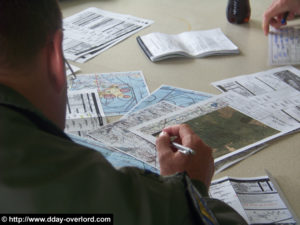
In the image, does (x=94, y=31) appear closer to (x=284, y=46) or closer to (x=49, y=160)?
(x=284, y=46)

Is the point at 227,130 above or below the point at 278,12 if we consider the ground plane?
below

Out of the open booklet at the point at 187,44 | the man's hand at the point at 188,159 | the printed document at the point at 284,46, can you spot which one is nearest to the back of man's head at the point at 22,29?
the man's hand at the point at 188,159

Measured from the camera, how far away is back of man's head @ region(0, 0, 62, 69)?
1.88 feet

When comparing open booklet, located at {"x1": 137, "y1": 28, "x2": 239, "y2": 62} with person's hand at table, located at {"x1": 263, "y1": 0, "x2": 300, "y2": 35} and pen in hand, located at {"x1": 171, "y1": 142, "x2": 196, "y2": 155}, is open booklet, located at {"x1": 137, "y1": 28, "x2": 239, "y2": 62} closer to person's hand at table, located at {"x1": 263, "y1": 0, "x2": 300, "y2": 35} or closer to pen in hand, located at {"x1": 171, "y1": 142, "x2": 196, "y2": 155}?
person's hand at table, located at {"x1": 263, "y1": 0, "x2": 300, "y2": 35}

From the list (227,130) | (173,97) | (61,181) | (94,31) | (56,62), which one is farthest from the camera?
(94,31)

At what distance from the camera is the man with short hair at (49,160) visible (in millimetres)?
497

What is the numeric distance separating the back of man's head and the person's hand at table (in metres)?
1.10

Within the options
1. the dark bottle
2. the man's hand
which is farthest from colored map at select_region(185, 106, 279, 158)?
the dark bottle

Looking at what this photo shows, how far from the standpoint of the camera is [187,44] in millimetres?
1511

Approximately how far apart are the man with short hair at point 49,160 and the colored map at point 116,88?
0.44 metres

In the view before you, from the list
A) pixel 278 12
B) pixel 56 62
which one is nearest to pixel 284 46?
pixel 278 12

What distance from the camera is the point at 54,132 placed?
0.61m

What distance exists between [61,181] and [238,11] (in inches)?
51.7

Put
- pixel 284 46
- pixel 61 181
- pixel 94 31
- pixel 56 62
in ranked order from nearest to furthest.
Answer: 1. pixel 61 181
2. pixel 56 62
3. pixel 284 46
4. pixel 94 31
